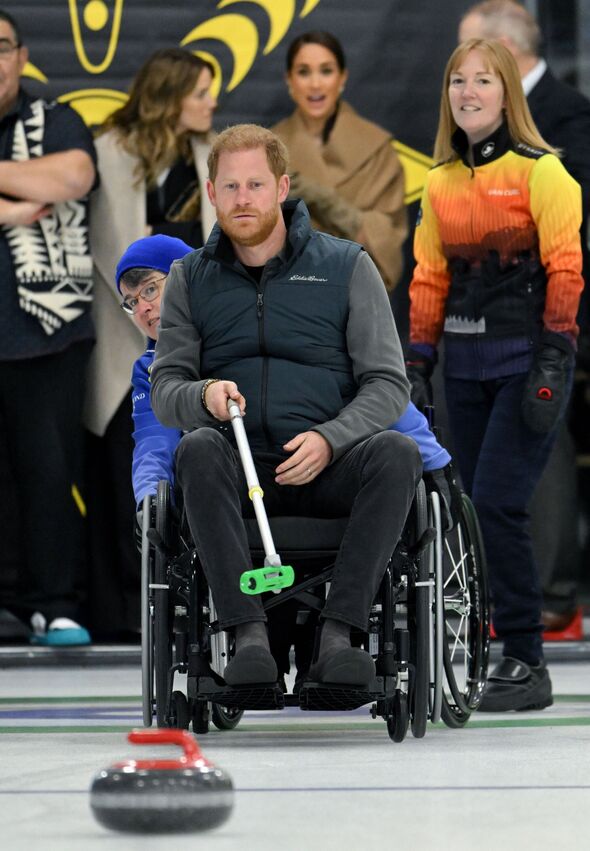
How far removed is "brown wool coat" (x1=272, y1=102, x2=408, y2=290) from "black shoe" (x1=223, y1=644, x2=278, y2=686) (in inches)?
105

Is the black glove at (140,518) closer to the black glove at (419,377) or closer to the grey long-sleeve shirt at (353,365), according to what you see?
the grey long-sleeve shirt at (353,365)

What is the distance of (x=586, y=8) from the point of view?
230 inches

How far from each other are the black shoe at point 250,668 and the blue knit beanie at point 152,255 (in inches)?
39.7

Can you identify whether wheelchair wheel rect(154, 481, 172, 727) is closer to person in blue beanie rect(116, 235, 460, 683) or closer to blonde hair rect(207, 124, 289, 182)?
person in blue beanie rect(116, 235, 460, 683)

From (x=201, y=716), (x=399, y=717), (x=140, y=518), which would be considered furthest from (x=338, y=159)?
(x=399, y=717)

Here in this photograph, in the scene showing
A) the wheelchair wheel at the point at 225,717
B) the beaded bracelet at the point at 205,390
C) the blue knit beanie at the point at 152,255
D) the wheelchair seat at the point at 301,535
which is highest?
the blue knit beanie at the point at 152,255

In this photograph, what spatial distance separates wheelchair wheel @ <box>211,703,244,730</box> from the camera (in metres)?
3.70

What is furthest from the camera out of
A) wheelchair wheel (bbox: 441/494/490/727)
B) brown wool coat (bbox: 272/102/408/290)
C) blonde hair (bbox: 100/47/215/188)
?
brown wool coat (bbox: 272/102/408/290)

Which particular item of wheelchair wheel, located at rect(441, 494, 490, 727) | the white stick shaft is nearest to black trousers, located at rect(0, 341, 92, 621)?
wheelchair wheel, located at rect(441, 494, 490, 727)

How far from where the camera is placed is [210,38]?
5.80 meters


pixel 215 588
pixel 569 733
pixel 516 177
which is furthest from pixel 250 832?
pixel 516 177

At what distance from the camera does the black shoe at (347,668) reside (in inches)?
128

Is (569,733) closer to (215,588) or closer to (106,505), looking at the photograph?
(215,588)

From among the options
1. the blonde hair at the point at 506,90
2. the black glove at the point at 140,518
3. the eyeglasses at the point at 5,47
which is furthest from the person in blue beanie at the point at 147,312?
the eyeglasses at the point at 5,47
